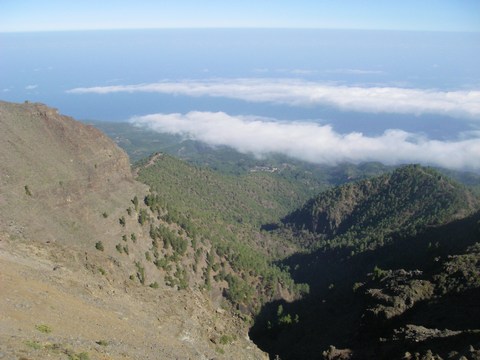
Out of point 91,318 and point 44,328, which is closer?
point 44,328

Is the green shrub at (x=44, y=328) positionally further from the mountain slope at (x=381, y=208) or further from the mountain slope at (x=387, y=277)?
the mountain slope at (x=381, y=208)

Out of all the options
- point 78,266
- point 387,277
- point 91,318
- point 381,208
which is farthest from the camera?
point 381,208

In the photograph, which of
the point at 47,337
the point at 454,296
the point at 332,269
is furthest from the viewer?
the point at 332,269

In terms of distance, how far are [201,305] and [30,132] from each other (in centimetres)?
4235

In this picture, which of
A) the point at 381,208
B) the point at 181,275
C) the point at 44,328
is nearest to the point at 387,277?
the point at 181,275

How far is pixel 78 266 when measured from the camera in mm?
42875

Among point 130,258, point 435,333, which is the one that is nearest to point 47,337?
point 435,333

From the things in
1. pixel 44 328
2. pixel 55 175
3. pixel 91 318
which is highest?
pixel 55 175

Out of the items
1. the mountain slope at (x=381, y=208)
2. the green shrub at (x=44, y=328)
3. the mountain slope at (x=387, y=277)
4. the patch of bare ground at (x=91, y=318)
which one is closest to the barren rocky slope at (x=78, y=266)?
the patch of bare ground at (x=91, y=318)

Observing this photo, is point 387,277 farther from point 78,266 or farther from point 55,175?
point 55,175

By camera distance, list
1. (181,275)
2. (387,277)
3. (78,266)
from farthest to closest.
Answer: (181,275) → (387,277) → (78,266)

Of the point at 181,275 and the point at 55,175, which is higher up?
the point at 55,175

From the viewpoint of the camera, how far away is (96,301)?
37.4 m

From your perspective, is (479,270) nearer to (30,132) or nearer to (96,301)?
(96,301)
